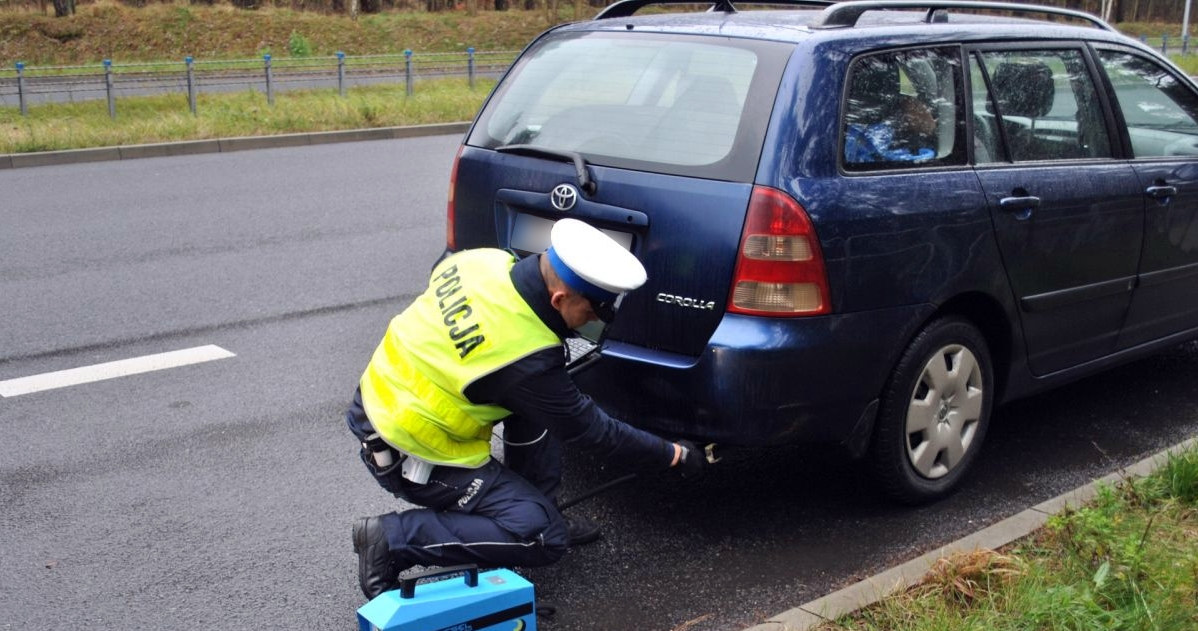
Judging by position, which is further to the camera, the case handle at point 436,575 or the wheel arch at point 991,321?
the wheel arch at point 991,321

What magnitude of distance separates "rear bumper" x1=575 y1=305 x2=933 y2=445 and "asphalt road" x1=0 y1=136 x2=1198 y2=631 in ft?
1.54

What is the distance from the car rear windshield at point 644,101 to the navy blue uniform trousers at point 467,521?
3.69 feet

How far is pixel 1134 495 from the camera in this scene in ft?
13.4

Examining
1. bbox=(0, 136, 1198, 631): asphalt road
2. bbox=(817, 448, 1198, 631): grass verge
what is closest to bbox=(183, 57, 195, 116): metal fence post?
bbox=(0, 136, 1198, 631): asphalt road

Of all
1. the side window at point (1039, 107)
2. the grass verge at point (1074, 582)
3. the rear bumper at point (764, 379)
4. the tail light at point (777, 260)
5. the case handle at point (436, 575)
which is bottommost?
the grass verge at point (1074, 582)

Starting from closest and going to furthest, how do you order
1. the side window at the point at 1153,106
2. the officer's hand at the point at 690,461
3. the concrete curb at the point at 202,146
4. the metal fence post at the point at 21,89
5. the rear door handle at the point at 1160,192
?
1. the officer's hand at the point at 690,461
2. the rear door handle at the point at 1160,192
3. the side window at the point at 1153,106
4. the concrete curb at the point at 202,146
5. the metal fence post at the point at 21,89

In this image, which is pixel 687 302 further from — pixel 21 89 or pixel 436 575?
pixel 21 89

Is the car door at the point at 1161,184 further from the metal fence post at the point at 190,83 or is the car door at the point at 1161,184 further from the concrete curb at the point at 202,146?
the metal fence post at the point at 190,83

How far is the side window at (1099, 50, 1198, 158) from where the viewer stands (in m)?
4.96

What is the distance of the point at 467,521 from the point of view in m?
3.46

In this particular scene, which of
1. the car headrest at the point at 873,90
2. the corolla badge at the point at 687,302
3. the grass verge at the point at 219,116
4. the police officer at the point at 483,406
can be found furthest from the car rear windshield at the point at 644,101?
the grass verge at the point at 219,116

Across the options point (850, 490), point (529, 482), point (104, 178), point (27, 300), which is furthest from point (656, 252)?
point (104, 178)

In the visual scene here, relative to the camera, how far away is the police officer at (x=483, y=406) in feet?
10.5

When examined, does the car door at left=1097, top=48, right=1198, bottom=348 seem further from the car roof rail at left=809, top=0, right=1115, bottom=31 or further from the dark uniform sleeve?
the dark uniform sleeve
